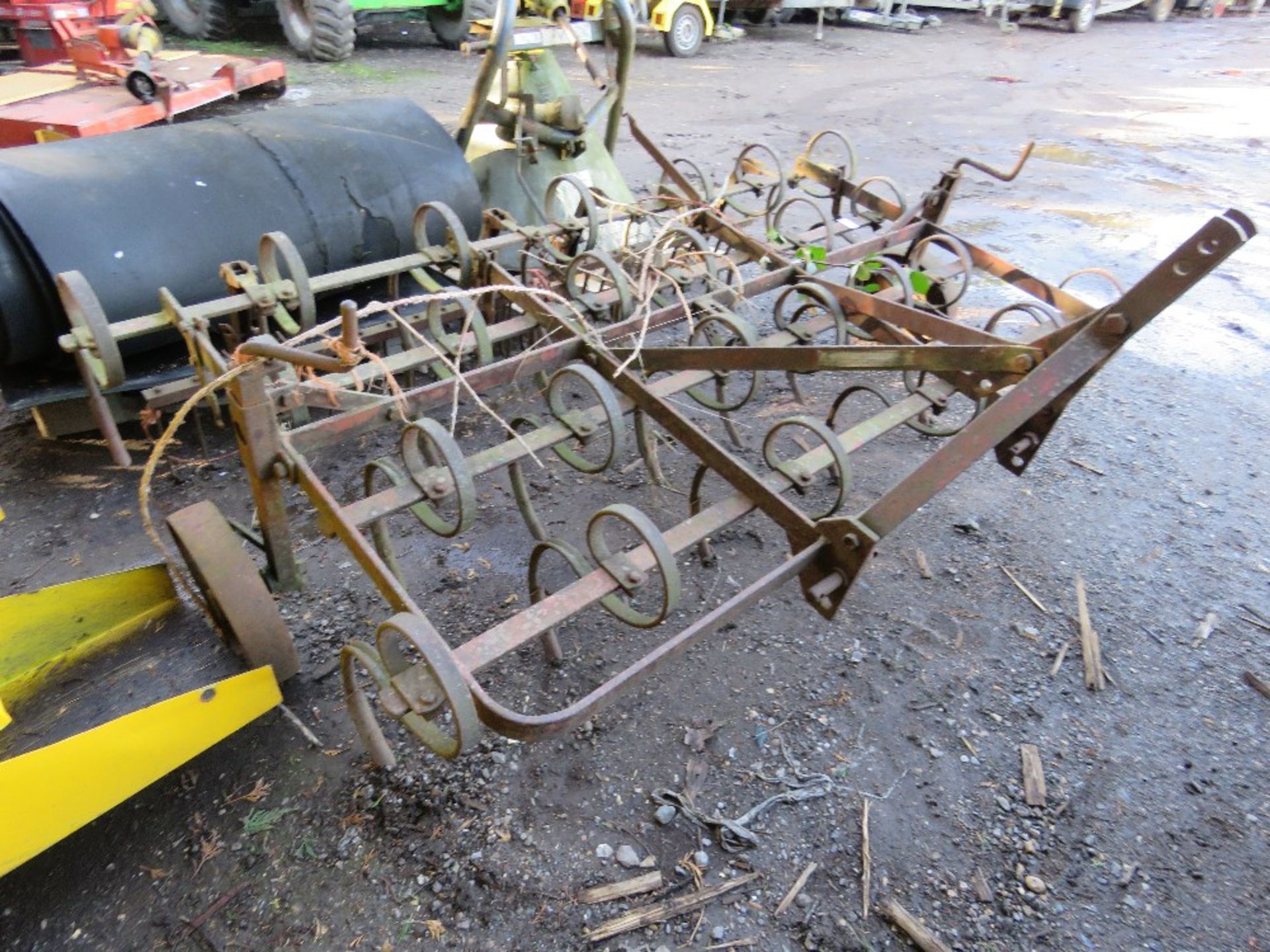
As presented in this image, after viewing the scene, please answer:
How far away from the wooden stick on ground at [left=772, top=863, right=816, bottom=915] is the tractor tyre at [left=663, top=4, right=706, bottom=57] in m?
11.0

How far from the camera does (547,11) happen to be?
13.5 ft

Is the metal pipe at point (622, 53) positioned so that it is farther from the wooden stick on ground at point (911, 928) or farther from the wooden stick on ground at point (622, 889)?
the wooden stick on ground at point (911, 928)

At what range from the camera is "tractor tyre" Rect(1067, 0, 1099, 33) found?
588 inches

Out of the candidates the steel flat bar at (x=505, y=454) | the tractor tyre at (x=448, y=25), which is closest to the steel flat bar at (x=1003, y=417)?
the steel flat bar at (x=505, y=454)

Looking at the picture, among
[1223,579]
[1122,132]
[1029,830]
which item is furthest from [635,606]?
[1122,132]

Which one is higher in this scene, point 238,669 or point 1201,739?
point 238,669

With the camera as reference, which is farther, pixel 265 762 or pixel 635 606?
pixel 635 606

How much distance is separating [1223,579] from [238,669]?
3.35 meters

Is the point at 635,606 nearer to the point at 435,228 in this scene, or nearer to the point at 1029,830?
the point at 1029,830

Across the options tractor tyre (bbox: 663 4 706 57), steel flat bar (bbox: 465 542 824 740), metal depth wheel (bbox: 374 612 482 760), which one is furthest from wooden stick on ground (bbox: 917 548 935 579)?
tractor tyre (bbox: 663 4 706 57)

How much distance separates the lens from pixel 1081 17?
49.3 ft

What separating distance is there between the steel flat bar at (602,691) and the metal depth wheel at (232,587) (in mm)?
787

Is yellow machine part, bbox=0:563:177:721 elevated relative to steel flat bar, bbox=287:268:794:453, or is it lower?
lower

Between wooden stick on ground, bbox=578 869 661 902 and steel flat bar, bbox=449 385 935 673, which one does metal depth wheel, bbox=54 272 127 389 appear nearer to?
steel flat bar, bbox=449 385 935 673
